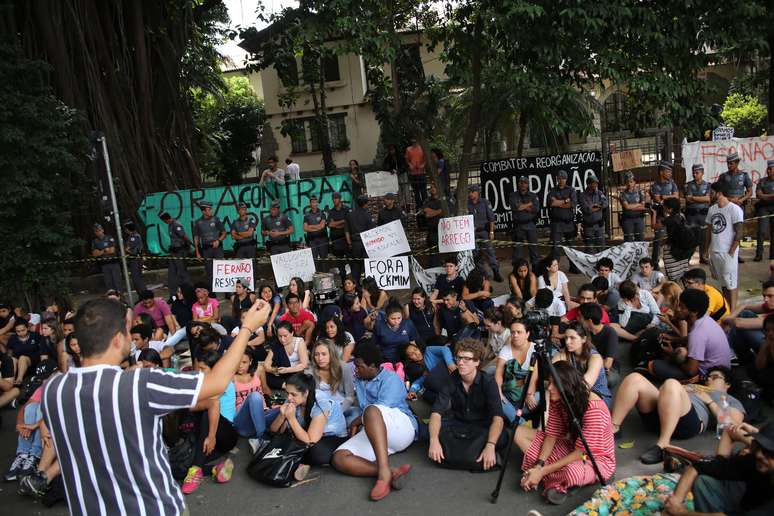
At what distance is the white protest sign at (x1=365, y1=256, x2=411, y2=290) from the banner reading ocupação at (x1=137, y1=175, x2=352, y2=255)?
378 cm

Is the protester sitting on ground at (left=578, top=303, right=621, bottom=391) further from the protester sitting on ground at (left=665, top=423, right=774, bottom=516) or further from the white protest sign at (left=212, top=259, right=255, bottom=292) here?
the white protest sign at (left=212, top=259, right=255, bottom=292)

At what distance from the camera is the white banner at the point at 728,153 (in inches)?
488

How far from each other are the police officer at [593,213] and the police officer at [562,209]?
0.57 ft

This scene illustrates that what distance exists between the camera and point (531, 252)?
11.7 meters

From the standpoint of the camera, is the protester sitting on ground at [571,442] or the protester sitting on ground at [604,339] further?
the protester sitting on ground at [604,339]

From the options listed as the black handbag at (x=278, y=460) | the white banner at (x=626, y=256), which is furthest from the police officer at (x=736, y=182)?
the black handbag at (x=278, y=460)

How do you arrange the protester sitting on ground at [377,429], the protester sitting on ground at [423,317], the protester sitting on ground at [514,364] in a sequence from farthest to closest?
the protester sitting on ground at [423,317] < the protester sitting on ground at [514,364] < the protester sitting on ground at [377,429]

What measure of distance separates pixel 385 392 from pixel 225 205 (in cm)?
970

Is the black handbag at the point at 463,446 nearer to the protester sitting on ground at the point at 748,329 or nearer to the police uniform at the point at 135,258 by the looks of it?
the protester sitting on ground at the point at 748,329

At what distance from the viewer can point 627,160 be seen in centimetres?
1228

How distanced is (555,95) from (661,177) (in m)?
3.07

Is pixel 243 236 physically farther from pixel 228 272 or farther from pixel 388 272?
pixel 388 272

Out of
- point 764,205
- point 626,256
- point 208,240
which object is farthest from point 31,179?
point 764,205

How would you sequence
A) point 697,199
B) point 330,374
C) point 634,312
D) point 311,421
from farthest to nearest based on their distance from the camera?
point 697,199 < point 634,312 < point 330,374 < point 311,421
